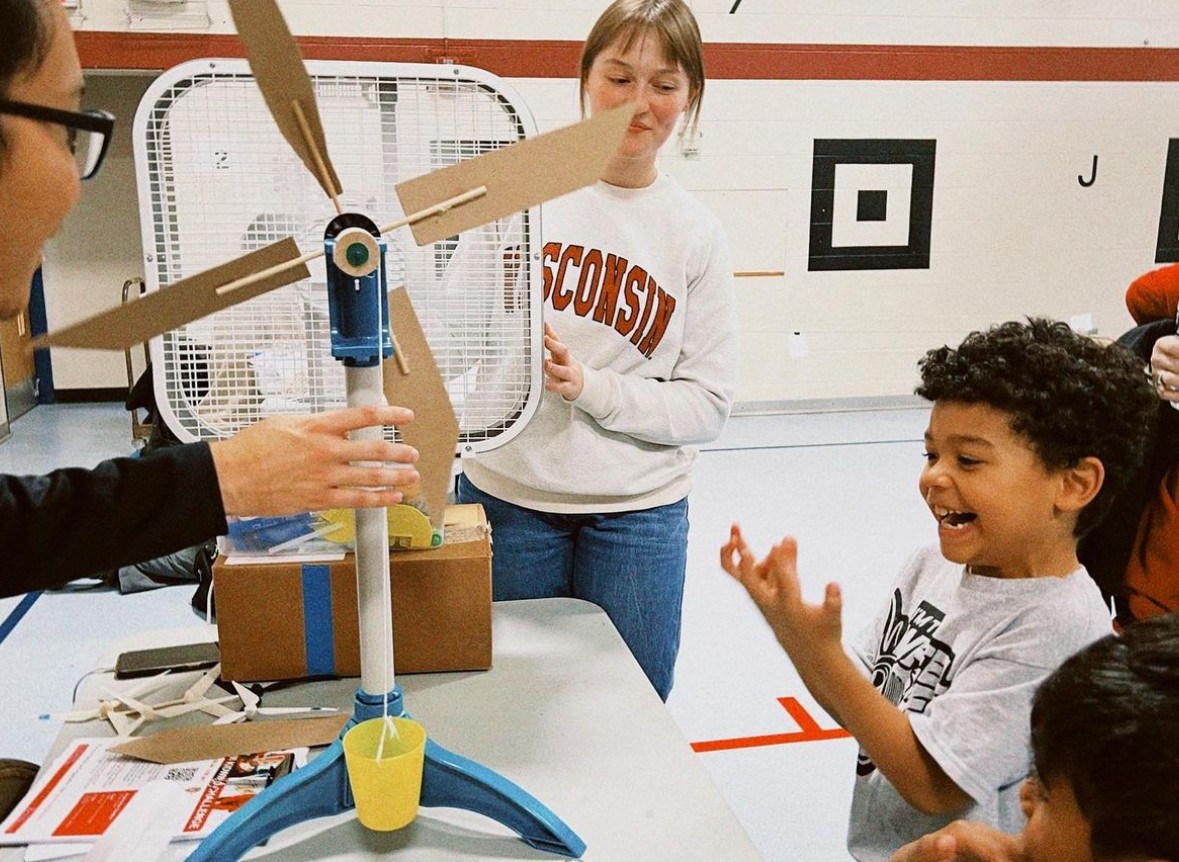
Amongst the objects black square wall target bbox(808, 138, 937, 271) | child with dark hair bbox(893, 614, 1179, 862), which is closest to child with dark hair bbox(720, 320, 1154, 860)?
child with dark hair bbox(893, 614, 1179, 862)

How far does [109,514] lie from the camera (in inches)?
34.1

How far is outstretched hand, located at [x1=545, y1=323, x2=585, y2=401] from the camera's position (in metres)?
1.36

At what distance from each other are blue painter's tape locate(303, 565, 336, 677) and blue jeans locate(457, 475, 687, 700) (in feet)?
1.19

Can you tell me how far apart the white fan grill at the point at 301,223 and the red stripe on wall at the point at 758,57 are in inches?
144

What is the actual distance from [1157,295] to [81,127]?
5.65 feet

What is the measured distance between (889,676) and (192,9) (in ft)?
15.4

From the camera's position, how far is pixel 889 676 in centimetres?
118

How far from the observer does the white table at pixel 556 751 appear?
0.93 metres

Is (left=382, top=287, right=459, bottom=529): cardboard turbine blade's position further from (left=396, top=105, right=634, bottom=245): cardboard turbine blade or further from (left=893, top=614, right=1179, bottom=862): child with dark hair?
(left=893, top=614, right=1179, bottom=862): child with dark hair

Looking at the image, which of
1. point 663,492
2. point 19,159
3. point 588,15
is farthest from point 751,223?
point 19,159

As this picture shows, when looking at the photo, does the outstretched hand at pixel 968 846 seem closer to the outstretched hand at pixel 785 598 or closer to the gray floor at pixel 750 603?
the outstretched hand at pixel 785 598

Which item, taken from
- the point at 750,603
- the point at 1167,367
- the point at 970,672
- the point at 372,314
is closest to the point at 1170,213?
the point at 750,603

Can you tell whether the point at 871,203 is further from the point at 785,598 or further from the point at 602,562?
the point at 785,598

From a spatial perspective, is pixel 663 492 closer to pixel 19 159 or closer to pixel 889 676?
pixel 889 676
